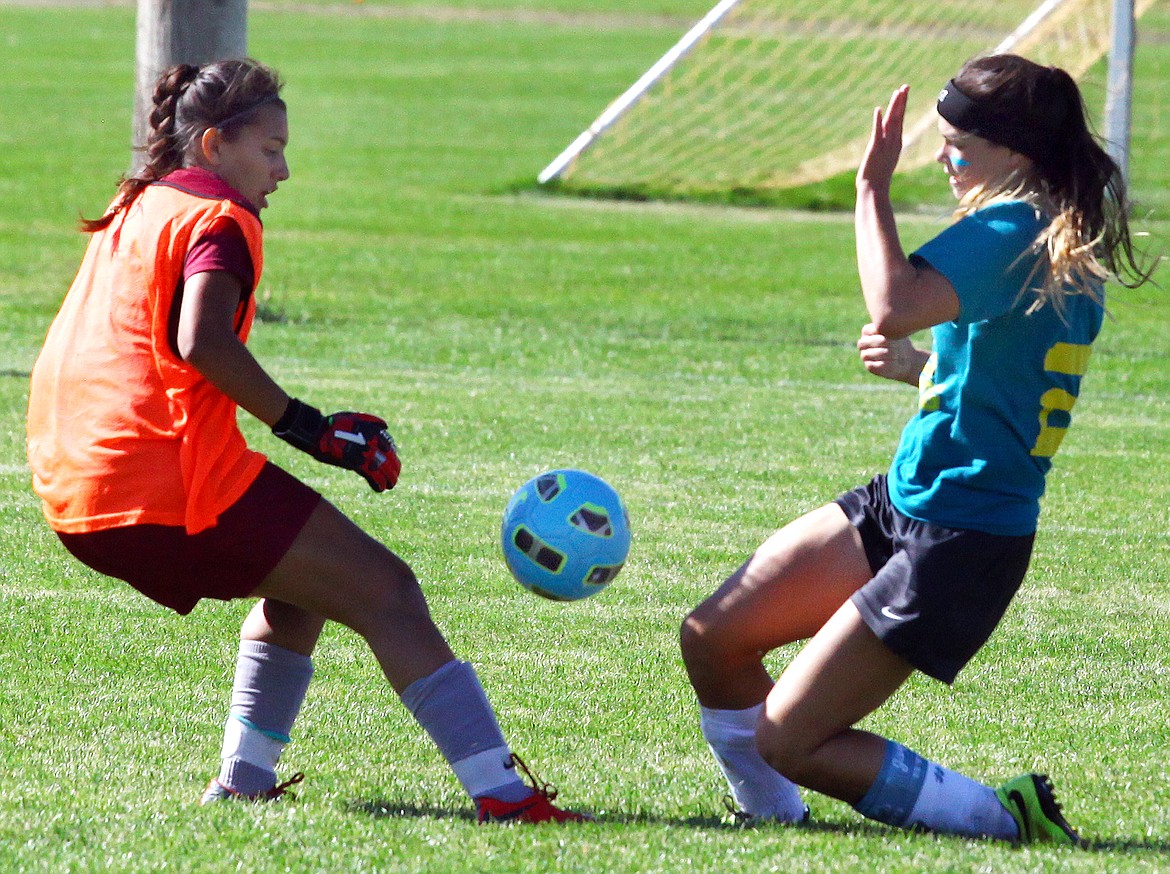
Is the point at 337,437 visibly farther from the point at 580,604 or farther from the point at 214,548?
the point at 580,604

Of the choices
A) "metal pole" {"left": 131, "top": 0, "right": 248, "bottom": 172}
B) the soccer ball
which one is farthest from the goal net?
the soccer ball

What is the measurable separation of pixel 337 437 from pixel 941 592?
1.37m

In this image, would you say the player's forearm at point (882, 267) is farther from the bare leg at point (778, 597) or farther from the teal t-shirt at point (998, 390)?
the bare leg at point (778, 597)

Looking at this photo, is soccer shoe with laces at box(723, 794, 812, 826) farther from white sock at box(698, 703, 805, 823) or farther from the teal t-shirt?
the teal t-shirt

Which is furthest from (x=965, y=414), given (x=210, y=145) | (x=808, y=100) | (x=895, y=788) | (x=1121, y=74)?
(x=808, y=100)

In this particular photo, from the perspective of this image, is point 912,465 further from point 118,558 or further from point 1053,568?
point 1053,568

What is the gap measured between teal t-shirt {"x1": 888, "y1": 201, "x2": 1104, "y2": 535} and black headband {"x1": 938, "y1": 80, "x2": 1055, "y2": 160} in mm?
137

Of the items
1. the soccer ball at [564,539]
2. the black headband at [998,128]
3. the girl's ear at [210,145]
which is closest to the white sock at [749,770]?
the soccer ball at [564,539]

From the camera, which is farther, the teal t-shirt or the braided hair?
the braided hair

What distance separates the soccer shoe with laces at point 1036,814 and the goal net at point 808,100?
18.5m

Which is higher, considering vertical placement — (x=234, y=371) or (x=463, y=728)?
(x=234, y=371)

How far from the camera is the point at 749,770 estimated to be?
15.1 feet

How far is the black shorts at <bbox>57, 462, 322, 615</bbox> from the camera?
4262 millimetres

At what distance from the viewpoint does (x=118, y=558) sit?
4.31 meters
